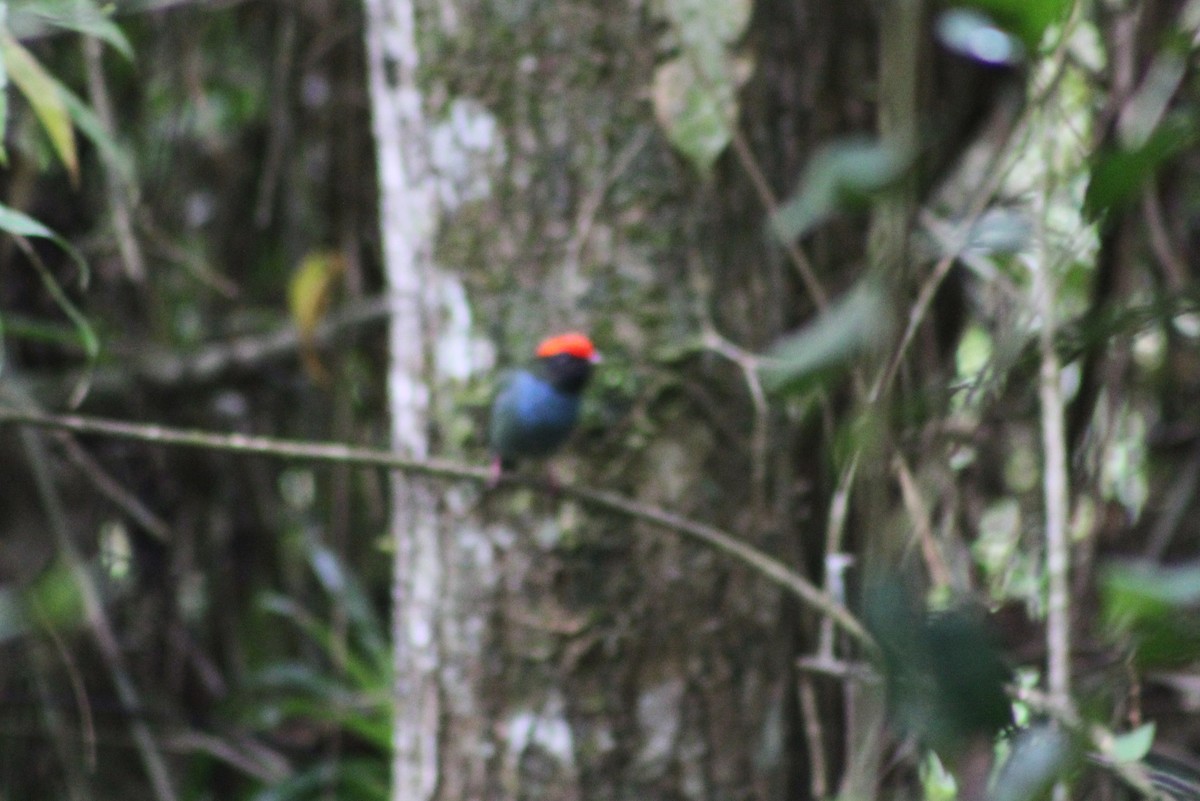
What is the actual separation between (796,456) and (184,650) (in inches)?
88.5

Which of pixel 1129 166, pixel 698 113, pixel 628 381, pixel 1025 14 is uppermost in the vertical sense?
pixel 698 113

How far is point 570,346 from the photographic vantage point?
2.65m

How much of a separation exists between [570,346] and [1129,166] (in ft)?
5.46

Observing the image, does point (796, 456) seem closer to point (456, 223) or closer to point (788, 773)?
point (788, 773)

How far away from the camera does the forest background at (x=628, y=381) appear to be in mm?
1783

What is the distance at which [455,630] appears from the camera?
2.73 m

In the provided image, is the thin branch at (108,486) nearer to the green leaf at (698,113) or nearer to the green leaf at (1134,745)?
the green leaf at (698,113)

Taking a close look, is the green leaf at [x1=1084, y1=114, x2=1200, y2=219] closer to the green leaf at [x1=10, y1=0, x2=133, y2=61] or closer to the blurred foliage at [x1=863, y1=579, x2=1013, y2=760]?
the blurred foliage at [x1=863, y1=579, x2=1013, y2=760]

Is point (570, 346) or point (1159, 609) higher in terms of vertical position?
point (570, 346)

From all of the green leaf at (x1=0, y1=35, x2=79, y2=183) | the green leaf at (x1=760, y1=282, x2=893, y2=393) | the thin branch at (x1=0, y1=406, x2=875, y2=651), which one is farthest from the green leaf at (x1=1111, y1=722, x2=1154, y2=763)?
the green leaf at (x1=0, y1=35, x2=79, y2=183)

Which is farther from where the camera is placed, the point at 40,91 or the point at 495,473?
the point at 495,473

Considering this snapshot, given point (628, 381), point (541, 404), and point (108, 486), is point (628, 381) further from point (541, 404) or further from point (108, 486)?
point (108, 486)

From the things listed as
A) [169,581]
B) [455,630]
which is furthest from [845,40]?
[169,581]

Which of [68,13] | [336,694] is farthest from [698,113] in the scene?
[336,694]
